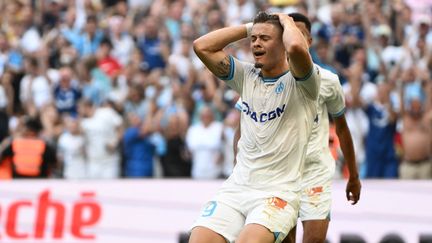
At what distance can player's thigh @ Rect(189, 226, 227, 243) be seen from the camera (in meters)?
8.52

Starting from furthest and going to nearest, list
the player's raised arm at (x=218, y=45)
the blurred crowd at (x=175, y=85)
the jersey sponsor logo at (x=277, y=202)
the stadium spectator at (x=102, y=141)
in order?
the stadium spectator at (x=102, y=141) → the blurred crowd at (x=175, y=85) → the player's raised arm at (x=218, y=45) → the jersey sponsor logo at (x=277, y=202)

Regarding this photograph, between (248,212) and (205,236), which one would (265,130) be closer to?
(248,212)

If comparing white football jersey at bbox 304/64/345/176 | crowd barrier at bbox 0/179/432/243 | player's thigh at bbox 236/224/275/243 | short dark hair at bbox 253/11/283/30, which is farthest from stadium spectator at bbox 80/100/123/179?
player's thigh at bbox 236/224/275/243

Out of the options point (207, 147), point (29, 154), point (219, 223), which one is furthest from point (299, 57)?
point (207, 147)

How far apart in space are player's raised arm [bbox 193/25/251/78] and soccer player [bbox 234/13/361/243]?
122 centimetres

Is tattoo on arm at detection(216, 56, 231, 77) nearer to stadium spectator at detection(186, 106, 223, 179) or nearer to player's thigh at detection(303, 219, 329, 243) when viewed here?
player's thigh at detection(303, 219, 329, 243)

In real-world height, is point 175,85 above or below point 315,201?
above

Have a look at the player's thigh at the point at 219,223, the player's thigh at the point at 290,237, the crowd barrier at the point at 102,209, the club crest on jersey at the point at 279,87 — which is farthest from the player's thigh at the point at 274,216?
the crowd barrier at the point at 102,209

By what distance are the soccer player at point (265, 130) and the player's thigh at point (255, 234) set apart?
11 mm

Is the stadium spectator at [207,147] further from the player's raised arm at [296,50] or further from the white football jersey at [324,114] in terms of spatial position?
the player's raised arm at [296,50]

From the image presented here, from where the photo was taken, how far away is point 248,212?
28.7 ft

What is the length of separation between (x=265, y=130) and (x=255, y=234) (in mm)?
850

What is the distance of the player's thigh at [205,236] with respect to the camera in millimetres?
8523

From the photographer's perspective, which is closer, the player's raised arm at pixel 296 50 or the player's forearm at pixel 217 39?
the player's raised arm at pixel 296 50
